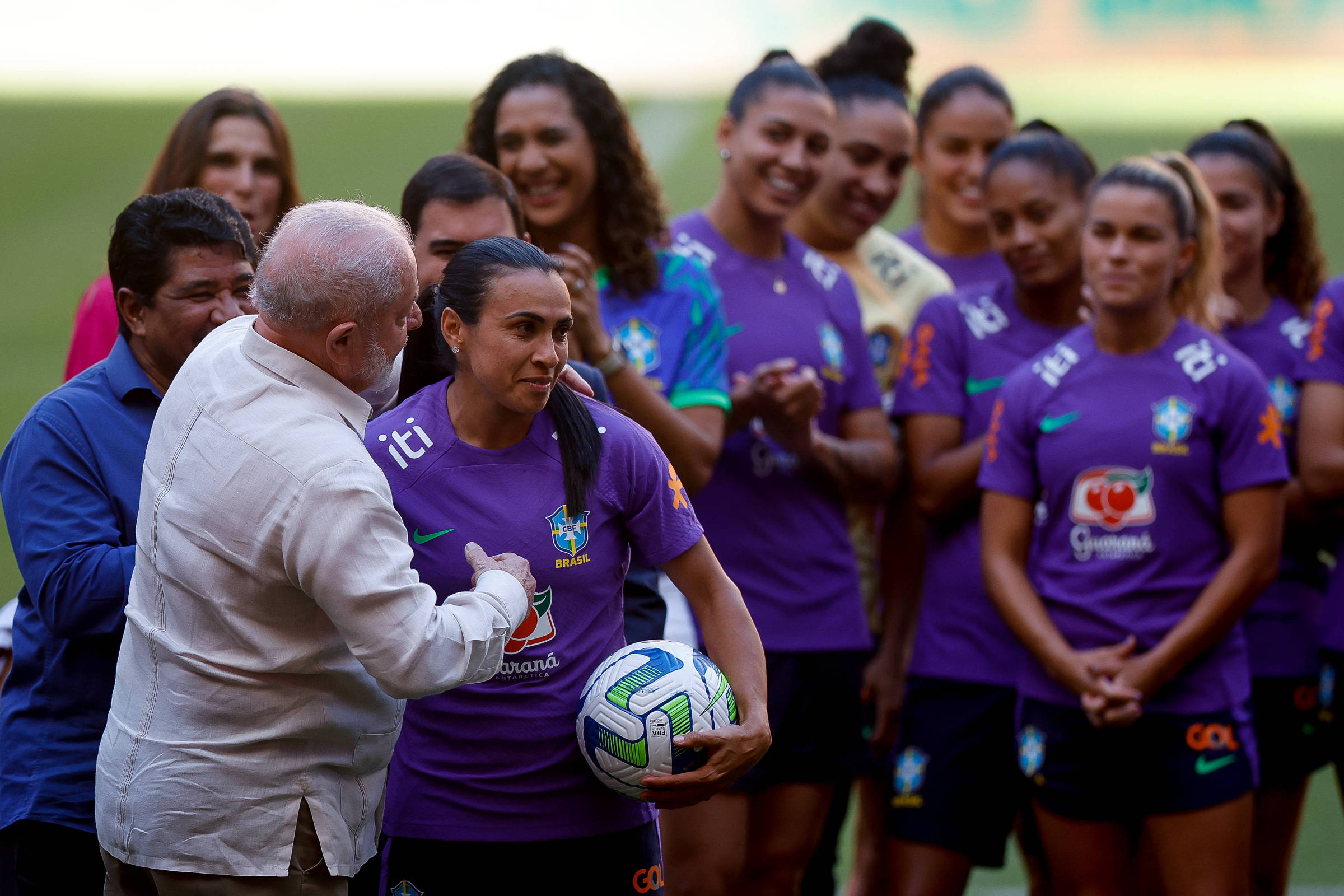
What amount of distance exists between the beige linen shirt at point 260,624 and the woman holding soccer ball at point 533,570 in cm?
20

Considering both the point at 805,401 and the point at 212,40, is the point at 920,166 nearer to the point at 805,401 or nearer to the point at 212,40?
the point at 805,401

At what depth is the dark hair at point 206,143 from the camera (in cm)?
424

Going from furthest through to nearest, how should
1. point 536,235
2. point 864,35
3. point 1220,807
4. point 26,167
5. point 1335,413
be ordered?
point 26,167
point 864,35
point 1335,413
point 536,235
point 1220,807

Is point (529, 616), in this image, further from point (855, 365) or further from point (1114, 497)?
point (855, 365)

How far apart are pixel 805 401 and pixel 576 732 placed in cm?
144

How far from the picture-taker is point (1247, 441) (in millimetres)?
3762

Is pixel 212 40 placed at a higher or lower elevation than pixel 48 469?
higher

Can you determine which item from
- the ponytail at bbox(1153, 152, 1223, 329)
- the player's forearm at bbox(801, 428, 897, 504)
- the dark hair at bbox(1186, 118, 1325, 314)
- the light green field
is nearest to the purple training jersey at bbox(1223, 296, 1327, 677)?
the dark hair at bbox(1186, 118, 1325, 314)

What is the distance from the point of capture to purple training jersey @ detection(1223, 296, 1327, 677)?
14.5ft

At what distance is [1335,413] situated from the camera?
4.40 metres

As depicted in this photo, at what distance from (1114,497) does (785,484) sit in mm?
890

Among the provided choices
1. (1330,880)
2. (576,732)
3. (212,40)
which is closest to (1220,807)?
(576,732)

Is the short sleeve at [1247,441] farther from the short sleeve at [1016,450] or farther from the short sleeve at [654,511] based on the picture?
the short sleeve at [654,511]

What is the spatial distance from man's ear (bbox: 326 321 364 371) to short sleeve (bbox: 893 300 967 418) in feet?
7.67
